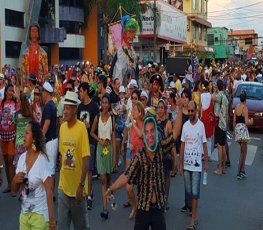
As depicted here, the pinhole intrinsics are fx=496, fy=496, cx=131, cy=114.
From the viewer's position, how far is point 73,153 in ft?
18.1

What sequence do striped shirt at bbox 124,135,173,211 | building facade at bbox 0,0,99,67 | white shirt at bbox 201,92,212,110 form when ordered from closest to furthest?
striped shirt at bbox 124,135,173,211, white shirt at bbox 201,92,212,110, building facade at bbox 0,0,99,67

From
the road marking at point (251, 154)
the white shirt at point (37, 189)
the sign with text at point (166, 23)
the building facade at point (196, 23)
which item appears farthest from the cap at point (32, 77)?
the building facade at point (196, 23)

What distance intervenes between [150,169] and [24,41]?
1339 inches

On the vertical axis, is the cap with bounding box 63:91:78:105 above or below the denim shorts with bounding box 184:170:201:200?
above

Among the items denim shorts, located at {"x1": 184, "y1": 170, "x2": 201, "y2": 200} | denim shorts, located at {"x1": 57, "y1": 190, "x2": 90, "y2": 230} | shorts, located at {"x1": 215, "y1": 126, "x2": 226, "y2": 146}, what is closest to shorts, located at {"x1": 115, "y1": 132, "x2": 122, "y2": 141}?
shorts, located at {"x1": 215, "y1": 126, "x2": 226, "y2": 146}

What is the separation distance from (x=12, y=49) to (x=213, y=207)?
103 feet

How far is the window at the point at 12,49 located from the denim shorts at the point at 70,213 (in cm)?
3206

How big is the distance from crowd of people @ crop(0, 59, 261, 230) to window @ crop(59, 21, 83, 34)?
3615 centimetres

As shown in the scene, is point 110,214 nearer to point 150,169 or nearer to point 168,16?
point 150,169

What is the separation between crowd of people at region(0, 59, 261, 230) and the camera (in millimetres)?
4715

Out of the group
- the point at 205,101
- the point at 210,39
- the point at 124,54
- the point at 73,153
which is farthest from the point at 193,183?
the point at 210,39

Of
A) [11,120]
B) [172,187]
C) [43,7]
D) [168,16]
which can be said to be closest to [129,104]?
[172,187]

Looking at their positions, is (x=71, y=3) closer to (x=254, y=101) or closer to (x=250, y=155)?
(x=254, y=101)

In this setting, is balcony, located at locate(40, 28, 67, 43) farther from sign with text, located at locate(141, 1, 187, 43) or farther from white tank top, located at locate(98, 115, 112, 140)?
white tank top, located at locate(98, 115, 112, 140)
